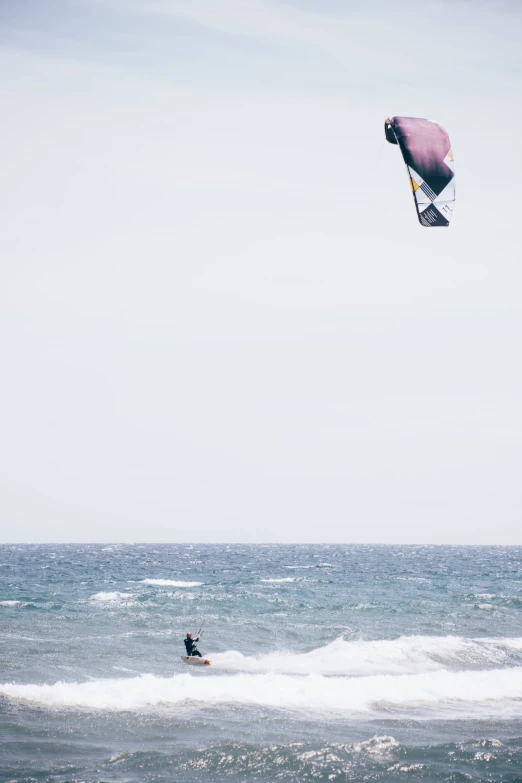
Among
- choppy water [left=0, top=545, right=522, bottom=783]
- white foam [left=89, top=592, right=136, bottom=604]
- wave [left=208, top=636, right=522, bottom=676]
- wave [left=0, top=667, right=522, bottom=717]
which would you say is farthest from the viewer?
white foam [left=89, top=592, right=136, bottom=604]

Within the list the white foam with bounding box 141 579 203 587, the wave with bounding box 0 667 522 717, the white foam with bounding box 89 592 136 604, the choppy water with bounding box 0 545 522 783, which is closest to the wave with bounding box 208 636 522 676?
the choppy water with bounding box 0 545 522 783

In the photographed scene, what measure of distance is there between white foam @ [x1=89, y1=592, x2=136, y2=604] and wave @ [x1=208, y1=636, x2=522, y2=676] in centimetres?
1377

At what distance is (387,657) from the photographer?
84.1ft

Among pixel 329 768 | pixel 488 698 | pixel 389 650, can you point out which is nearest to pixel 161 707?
pixel 329 768

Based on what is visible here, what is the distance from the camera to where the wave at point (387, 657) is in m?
23.7

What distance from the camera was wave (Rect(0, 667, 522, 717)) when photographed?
19.1 meters

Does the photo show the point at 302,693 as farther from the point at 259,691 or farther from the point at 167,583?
the point at 167,583

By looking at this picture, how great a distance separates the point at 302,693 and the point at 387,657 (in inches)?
248

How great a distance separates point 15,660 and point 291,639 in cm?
1069

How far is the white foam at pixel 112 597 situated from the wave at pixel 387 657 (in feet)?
45.2

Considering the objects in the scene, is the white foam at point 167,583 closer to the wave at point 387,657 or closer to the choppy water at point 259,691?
the choppy water at point 259,691

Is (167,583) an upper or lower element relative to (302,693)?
lower

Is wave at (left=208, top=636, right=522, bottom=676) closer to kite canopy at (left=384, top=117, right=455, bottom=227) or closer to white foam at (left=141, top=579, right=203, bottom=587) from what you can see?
kite canopy at (left=384, top=117, right=455, bottom=227)

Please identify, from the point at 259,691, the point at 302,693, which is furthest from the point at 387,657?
the point at 259,691
